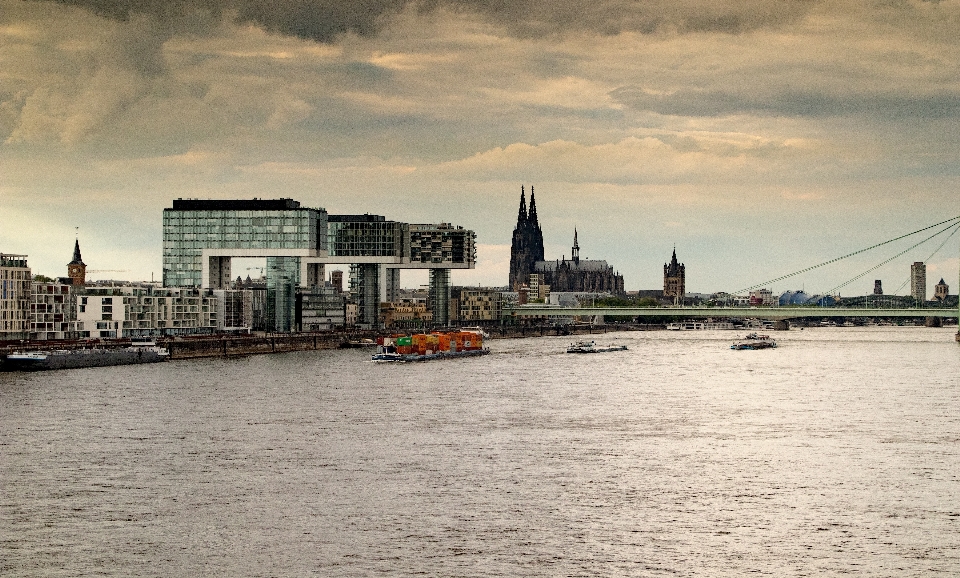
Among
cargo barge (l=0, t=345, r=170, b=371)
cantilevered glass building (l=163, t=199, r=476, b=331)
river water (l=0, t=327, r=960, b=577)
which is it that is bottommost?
river water (l=0, t=327, r=960, b=577)

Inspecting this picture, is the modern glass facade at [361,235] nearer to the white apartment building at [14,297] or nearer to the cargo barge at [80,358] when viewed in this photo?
the white apartment building at [14,297]

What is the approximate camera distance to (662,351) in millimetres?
108500

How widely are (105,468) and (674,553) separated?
52.0 feet

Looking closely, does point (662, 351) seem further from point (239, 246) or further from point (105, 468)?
point (105, 468)

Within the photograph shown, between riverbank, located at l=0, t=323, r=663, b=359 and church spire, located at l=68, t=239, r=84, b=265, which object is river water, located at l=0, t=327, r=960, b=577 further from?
church spire, located at l=68, t=239, r=84, b=265

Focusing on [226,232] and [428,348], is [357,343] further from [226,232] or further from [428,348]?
[428,348]

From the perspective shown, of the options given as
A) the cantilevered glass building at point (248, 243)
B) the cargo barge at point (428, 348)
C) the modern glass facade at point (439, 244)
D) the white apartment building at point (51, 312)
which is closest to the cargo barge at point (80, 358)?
the white apartment building at point (51, 312)

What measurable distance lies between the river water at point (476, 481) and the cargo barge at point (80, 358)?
41.8 feet

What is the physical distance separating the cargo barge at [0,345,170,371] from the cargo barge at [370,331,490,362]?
1487cm

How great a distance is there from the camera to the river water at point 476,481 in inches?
A: 955

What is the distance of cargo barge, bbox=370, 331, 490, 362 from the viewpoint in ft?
Answer: 297

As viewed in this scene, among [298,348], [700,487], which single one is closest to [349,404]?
[700,487]

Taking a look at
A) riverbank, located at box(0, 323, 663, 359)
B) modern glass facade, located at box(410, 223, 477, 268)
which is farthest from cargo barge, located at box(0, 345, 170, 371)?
modern glass facade, located at box(410, 223, 477, 268)

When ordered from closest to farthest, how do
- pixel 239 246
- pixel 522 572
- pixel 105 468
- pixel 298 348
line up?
pixel 522 572 → pixel 105 468 → pixel 298 348 → pixel 239 246
